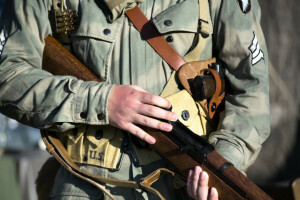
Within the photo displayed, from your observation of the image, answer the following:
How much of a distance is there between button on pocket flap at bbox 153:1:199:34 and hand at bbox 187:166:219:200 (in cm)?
64

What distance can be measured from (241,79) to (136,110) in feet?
1.85

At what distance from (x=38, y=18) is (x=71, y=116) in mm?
496

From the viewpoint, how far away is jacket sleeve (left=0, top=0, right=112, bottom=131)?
232 centimetres

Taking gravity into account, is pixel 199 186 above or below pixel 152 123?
below

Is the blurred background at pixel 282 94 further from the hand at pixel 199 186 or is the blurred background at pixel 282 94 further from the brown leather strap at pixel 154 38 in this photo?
the hand at pixel 199 186

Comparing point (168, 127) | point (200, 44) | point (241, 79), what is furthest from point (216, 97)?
point (168, 127)

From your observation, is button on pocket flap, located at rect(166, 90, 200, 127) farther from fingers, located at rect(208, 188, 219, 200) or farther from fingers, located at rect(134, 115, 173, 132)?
fingers, located at rect(208, 188, 219, 200)

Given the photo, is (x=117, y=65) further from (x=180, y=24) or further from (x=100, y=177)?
(x=100, y=177)

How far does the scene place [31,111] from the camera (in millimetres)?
2379

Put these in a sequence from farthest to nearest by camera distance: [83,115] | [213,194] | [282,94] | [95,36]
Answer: [282,94], [95,36], [83,115], [213,194]

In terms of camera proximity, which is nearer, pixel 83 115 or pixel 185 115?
pixel 83 115

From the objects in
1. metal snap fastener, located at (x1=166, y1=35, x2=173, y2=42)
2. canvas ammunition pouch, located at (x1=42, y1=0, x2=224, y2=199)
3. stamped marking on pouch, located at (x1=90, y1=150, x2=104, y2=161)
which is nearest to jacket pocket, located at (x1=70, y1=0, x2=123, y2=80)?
canvas ammunition pouch, located at (x1=42, y1=0, x2=224, y2=199)

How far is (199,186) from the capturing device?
7.27 ft

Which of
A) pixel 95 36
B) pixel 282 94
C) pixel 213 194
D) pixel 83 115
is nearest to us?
pixel 213 194
